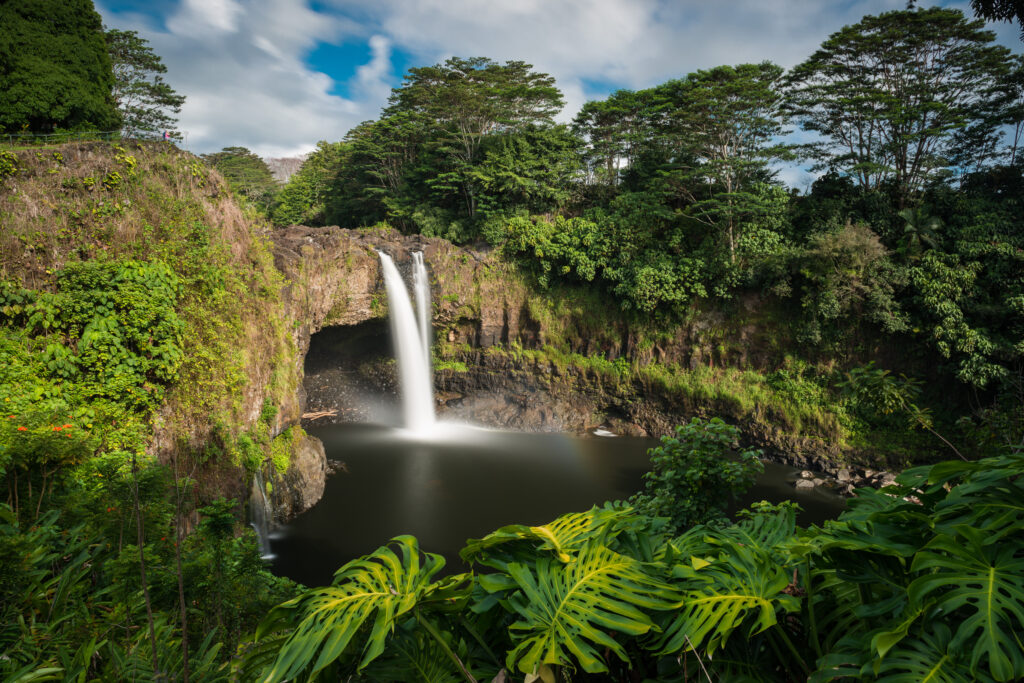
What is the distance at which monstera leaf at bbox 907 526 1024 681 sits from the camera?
37.0 inches

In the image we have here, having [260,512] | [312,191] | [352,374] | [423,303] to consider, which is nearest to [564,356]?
[423,303]

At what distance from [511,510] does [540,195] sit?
11.0 meters

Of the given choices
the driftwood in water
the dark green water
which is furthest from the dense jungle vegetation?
the driftwood in water

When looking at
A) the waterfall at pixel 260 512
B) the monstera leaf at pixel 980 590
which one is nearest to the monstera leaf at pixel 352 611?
the monstera leaf at pixel 980 590

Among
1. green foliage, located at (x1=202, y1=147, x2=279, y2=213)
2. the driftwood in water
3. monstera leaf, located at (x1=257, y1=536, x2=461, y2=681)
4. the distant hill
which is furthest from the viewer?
the distant hill

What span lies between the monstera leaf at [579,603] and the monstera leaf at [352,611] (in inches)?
8.8

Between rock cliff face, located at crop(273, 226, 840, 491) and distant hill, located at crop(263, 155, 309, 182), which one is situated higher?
distant hill, located at crop(263, 155, 309, 182)

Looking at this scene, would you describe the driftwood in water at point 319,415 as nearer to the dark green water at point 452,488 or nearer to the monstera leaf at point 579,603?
the dark green water at point 452,488

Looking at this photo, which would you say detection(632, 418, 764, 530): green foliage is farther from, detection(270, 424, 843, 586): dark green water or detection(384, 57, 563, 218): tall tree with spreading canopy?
detection(384, 57, 563, 218): tall tree with spreading canopy

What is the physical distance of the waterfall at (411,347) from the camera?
555 inches

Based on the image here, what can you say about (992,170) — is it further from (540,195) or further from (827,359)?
(540,195)

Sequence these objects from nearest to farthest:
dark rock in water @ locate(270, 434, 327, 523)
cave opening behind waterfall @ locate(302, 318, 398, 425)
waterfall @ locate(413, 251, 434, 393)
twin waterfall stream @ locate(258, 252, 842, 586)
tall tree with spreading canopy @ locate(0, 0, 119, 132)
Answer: twin waterfall stream @ locate(258, 252, 842, 586) → dark rock in water @ locate(270, 434, 327, 523) → tall tree with spreading canopy @ locate(0, 0, 119, 132) → waterfall @ locate(413, 251, 434, 393) → cave opening behind waterfall @ locate(302, 318, 398, 425)

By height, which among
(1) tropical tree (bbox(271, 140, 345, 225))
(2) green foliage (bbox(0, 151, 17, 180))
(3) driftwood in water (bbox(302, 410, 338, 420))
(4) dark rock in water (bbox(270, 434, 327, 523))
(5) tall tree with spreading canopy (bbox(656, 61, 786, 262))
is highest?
(1) tropical tree (bbox(271, 140, 345, 225))

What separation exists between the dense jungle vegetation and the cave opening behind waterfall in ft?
15.6
